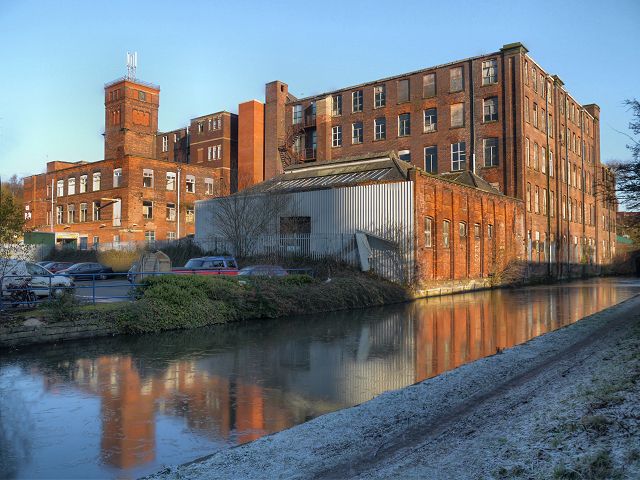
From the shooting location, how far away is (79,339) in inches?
521

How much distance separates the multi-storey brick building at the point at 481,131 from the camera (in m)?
42.8

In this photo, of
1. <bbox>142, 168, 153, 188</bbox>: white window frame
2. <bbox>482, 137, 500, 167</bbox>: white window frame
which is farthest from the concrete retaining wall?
<bbox>142, 168, 153, 188</bbox>: white window frame

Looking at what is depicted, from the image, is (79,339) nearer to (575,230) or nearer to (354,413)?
(354,413)

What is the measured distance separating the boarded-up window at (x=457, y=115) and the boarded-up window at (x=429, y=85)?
232 centimetres

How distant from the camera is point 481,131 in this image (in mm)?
44062

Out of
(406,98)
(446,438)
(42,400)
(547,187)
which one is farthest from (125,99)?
(446,438)

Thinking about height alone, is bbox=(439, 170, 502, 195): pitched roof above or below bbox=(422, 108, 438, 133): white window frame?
below

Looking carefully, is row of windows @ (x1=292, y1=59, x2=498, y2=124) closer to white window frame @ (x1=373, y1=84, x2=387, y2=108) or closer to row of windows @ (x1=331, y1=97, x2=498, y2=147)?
white window frame @ (x1=373, y1=84, x2=387, y2=108)

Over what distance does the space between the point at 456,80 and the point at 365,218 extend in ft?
73.1

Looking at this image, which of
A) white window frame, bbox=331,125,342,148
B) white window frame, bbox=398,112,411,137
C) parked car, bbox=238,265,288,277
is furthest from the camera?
white window frame, bbox=331,125,342,148

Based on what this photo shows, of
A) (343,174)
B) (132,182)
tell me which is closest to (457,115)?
(343,174)

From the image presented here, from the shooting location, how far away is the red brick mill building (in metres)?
42.9

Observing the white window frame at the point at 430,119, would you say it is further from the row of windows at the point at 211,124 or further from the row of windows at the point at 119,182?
the row of windows at the point at 211,124

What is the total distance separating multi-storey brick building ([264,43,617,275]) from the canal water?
2894 centimetres
